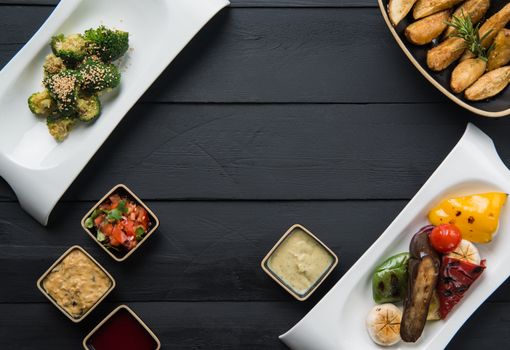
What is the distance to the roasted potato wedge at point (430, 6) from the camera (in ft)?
6.55

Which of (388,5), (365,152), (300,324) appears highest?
(388,5)

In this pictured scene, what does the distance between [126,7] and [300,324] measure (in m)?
1.27

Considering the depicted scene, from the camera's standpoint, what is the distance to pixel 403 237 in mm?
2018

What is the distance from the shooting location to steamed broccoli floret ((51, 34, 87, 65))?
2.03 metres

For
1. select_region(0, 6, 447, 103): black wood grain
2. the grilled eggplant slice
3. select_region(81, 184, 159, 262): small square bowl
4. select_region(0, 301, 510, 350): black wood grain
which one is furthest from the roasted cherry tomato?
select_region(81, 184, 159, 262): small square bowl

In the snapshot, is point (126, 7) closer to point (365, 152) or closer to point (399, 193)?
point (365, 152)

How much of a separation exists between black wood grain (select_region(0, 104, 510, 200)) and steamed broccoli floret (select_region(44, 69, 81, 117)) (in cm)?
28

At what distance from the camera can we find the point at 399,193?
2.17 meters

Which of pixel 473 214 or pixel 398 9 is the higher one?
pixel 398 9

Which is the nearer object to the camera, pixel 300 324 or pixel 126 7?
pixel 300 324

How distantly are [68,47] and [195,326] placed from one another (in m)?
1.08

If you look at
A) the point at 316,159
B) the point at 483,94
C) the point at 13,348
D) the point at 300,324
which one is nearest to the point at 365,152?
the point at 316,159

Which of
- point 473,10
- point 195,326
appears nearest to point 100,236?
point 195,326

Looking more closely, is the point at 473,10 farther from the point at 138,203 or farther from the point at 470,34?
the point at 138,203
